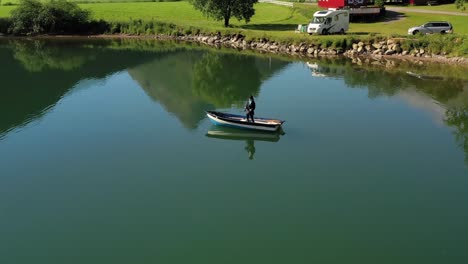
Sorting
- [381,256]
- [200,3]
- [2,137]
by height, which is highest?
[200,3]

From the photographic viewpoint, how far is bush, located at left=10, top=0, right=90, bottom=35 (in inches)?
3024

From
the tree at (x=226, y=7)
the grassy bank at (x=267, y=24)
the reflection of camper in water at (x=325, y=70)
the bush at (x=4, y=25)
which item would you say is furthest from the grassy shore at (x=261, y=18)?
the reflection of camper in water at (x=325, y=70)

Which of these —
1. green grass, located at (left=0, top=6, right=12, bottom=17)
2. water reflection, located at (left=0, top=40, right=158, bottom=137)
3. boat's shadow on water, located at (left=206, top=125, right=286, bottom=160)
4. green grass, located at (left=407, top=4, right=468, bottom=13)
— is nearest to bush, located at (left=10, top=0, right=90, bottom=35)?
water reflection, located at (left=0, top=40, right=158, bottom=137)

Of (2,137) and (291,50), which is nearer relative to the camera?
(2,137)

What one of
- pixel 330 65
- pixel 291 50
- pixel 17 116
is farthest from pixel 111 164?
pixel 291 50

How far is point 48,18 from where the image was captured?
7769cm

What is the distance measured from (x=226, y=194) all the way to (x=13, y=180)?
455 inches

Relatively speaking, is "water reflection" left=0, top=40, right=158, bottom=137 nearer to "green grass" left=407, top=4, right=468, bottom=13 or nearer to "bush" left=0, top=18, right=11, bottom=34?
"bush" left=0, top=18, right=11, bottom=34

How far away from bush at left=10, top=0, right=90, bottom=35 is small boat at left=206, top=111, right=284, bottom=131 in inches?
2222

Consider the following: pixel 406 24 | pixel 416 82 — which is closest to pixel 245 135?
pixel 416 82

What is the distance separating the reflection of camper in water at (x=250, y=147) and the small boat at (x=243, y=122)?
1.04 m

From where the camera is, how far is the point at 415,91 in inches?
1661

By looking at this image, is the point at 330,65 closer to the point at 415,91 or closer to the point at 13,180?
the point at 415,91

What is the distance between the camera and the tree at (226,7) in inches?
2771
